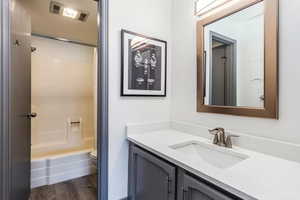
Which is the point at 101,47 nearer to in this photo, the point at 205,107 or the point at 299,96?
the point at 205,107

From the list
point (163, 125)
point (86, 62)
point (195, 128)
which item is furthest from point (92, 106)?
point (195, 128)

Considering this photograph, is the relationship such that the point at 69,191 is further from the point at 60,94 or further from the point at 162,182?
the point at 60,94

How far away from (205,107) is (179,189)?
750mm

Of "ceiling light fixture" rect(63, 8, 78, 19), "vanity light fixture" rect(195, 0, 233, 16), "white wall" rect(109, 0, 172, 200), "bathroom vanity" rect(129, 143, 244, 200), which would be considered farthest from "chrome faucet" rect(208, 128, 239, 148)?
"ceiling light fixture" rect(63, 8, 78, 19)

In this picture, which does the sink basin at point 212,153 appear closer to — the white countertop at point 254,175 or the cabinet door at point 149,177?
the white countertop at point 254,175

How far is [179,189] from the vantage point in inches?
38.5

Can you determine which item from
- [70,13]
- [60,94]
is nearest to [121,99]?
[70,13]

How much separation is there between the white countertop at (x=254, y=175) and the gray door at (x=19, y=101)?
107cm

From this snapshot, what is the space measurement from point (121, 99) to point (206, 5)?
112 cm

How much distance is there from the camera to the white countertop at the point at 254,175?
2.08 ft

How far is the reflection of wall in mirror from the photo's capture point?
1.12 metres

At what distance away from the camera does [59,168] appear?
6.57 ft

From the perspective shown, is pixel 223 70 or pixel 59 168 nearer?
pixel 223 70

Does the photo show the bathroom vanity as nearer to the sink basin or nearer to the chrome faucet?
the sink basin
